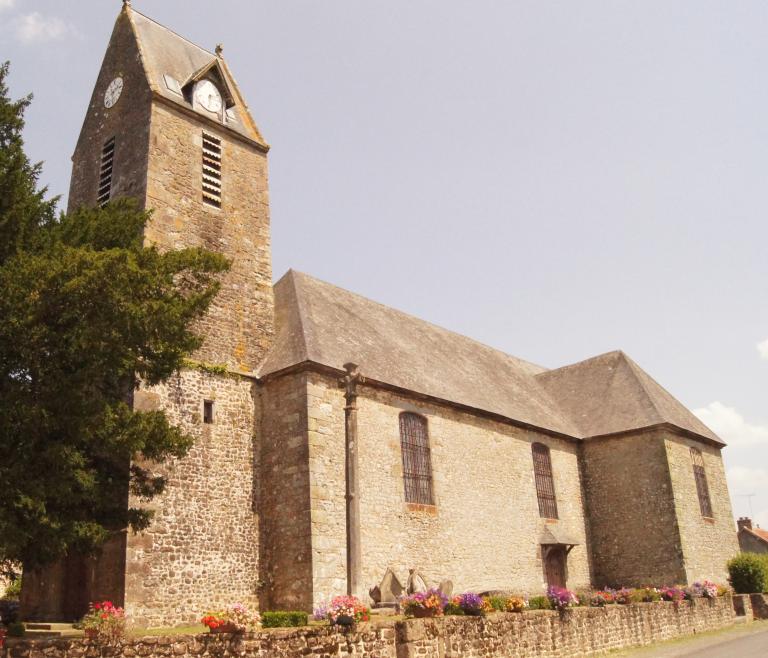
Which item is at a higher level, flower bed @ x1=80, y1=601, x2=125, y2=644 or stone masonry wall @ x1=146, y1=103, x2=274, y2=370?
stone masonry wall @ x1=146, y1=103, x2=274, y2=370

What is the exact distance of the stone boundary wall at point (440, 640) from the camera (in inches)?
368

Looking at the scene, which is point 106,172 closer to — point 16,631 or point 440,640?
A: point 16,631

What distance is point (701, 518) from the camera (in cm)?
2475

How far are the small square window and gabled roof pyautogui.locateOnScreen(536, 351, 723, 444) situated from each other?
1440 cm

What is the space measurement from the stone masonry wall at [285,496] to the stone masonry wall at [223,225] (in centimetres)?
145

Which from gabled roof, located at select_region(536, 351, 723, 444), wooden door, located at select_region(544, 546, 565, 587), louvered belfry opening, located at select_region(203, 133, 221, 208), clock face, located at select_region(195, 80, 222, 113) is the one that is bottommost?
wooden door, located at select_region(544, 546, 565, 587)

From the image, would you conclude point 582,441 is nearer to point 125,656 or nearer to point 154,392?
point 154,392

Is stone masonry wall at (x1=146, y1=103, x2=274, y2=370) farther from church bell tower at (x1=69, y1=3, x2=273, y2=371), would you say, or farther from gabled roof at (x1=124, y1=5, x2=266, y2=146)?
gabled roof at (x1=124, y1=5, x2=266, y2=146)

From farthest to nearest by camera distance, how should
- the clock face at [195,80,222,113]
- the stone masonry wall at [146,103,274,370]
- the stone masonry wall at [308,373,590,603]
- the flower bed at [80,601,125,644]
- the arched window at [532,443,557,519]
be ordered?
the arched window at [532,443,557,519]
the clock face at [195,80,222,113]
the stone masonry wall at [146,103,274,370]
the stone masonry wall at [308,373,590,603]
the flower bed at [80,601,125,644]

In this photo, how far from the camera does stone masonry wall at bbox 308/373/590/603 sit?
16.2m

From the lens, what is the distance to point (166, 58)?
20.8 meters

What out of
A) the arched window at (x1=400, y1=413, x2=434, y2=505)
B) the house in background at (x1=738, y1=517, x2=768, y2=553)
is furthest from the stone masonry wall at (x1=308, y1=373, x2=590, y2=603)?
the house in background at (x1=738, y1=517, x2=768, y2=553)

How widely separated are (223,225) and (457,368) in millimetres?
9091

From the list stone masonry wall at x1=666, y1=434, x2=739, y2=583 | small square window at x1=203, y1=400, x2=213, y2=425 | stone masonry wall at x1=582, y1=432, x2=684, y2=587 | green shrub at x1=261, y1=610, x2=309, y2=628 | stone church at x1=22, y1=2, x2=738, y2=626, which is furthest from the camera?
stone masonry wall at x1=666, y1=434, x2=739, y2=583
